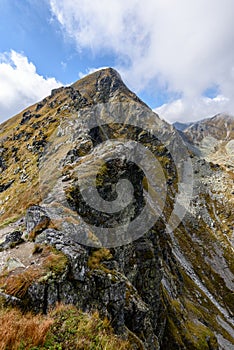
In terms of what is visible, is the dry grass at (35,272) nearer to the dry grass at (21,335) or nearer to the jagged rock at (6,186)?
the dry grass at (21,335)

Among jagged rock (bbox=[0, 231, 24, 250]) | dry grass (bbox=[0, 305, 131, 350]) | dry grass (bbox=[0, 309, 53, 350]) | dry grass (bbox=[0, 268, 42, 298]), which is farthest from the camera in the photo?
jagged rock (bbox=[0, 231, 24, 250])

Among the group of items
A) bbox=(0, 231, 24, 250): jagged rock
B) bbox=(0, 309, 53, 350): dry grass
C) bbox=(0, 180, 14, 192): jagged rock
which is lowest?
bbox=(0, 180, 14, 192): jagged rock

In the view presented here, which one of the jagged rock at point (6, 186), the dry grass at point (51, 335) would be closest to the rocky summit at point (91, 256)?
the dry grass at point (51, 335)

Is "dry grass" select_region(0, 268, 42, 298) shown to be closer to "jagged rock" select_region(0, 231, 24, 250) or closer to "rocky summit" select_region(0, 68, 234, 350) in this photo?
"rocky summit" select_region(0, 68, 234, 350)

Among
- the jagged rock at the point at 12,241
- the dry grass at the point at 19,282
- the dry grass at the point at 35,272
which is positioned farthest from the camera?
the jagged rock at the point at 12,241

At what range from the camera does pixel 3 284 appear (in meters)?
12.4

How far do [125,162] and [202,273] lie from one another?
112828mm

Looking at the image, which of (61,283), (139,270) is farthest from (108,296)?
(139,270)

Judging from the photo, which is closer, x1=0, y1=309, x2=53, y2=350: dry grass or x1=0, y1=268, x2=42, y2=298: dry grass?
x1=0, y1=309, x2=53, y2=350: dry grass

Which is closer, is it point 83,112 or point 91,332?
point 91,332

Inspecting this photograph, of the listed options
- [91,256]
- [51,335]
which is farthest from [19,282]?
[91,256]

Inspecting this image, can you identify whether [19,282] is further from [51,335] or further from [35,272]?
[51,335]

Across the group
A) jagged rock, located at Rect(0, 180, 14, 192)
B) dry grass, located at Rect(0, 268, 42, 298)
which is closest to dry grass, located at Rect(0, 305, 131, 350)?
dry grass, located at Rect(0, 268, 42, 298)

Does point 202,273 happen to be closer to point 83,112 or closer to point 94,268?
point 83,112
